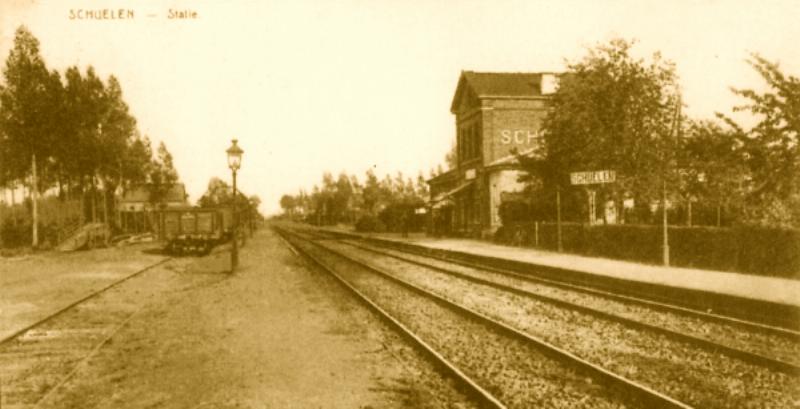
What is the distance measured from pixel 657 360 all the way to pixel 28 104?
34.2 metres

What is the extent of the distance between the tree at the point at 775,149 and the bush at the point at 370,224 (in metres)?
46.5

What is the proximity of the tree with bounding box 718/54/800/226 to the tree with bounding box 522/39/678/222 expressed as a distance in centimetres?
441

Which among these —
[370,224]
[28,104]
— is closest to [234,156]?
[28,104]

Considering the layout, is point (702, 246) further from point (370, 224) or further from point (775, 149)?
point (370, 224)

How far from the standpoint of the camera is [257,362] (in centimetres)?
866

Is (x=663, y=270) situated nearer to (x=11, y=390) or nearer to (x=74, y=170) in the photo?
(x=11, y=390)

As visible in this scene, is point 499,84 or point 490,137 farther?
point 499,84

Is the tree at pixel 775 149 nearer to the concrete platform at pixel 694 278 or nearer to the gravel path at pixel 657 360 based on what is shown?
the concrete platform at pixel 694 278

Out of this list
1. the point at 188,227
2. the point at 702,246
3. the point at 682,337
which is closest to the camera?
the point at 682,337

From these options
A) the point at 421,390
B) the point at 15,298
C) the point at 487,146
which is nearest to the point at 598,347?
the point at 421,390

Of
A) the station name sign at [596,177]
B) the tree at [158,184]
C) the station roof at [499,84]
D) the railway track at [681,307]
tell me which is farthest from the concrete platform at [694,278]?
the tree at [158,184]

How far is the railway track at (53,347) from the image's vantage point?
7604 millimetres

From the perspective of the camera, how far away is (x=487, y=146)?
4319cm

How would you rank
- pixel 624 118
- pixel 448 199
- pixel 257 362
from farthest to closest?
pixel 448 199, pixel 624 118, pixel 257 362
